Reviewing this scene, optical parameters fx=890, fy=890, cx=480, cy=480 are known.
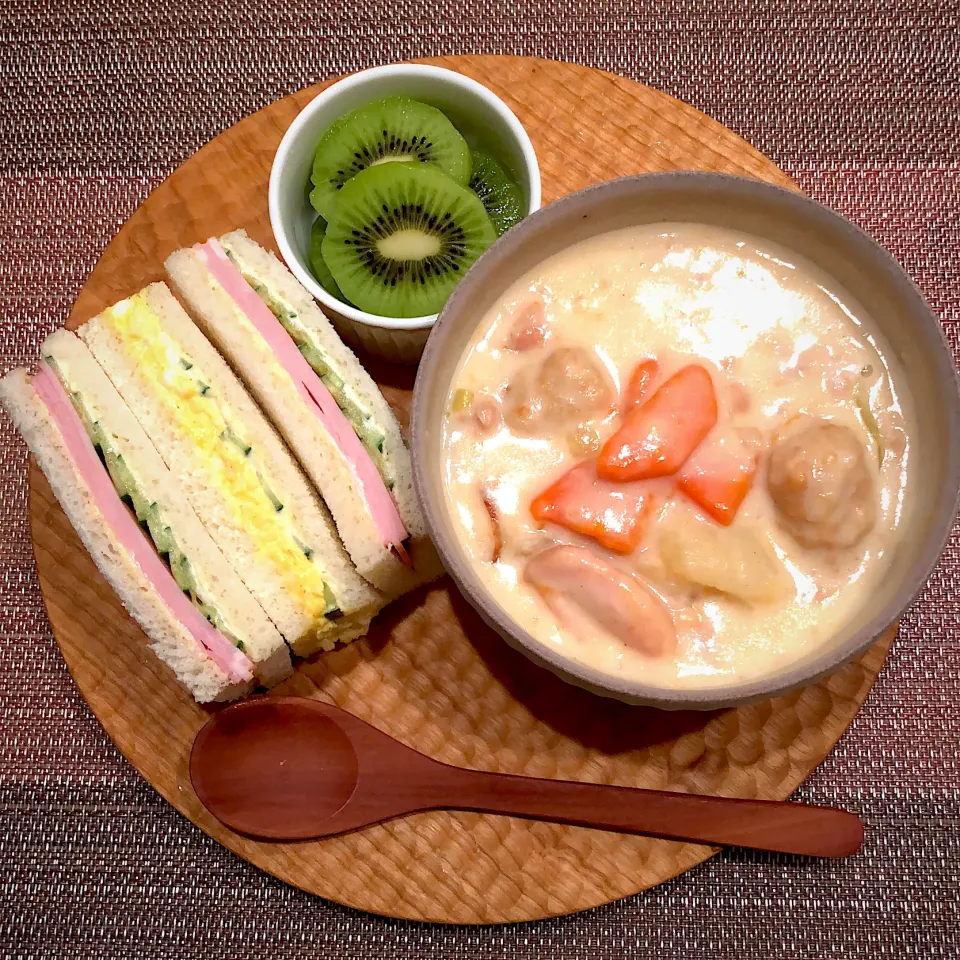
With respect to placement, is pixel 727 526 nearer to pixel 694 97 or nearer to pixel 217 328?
pixel 217 328

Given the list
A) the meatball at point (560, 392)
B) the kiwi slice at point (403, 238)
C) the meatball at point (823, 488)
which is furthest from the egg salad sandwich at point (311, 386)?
the meatball at point (823, 488)

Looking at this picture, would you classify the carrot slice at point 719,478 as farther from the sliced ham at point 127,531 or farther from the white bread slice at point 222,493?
the sliced ham at point 127,531

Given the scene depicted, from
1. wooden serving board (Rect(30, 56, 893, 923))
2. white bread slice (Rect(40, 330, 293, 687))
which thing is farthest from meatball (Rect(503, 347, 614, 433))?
white bread slice (Rect(40, 330, 293, 687))

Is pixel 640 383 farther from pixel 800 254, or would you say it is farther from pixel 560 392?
pixel 800 254

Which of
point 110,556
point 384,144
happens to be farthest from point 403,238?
point 110,556

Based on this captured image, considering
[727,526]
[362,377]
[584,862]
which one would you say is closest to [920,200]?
[727,526]

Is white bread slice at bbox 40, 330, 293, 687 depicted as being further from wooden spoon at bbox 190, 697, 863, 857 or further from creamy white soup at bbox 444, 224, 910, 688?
creamy white soup at bbox 444, 224, 910, 688

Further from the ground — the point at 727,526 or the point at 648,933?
the point at 727,526
